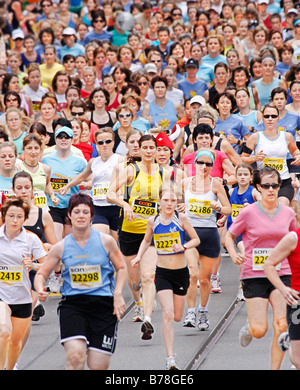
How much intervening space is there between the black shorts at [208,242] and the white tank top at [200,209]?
67mm

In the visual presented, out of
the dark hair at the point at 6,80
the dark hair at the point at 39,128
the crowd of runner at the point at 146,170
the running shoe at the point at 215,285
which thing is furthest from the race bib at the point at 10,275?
the dark hair at the point at 6,80

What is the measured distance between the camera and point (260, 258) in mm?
7715

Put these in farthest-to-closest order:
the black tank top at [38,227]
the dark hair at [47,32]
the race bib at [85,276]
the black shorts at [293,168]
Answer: the dark hair at [47,32] → the black shorts at [293,168] → the black tank top at [38,227] → the race bib at [85,276]

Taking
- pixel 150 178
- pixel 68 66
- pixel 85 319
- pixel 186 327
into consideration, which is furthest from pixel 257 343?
pixel 68 66

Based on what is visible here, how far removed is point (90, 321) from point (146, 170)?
117 inches

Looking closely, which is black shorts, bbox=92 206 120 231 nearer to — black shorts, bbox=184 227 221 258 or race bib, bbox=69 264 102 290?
black shorts, bbox=184 227 221 258

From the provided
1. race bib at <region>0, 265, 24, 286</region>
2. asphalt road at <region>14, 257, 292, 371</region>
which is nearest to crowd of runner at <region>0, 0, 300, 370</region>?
race bib at <region>0, 265, 24, 286</region>

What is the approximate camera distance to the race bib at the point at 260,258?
25.3ft

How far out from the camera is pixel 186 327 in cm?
990

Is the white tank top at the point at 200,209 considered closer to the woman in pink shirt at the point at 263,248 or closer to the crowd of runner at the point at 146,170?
the crowd of runner at the point at 146,170

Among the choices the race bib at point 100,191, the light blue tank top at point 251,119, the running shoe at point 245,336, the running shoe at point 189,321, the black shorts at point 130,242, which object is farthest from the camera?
the light blue tank top at point 251,119

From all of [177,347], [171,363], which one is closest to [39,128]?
[177,347]

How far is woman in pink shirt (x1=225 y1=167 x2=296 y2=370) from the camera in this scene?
25.2 ft

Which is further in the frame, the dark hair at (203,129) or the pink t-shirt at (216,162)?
the pink t-shirt at (216,162)
